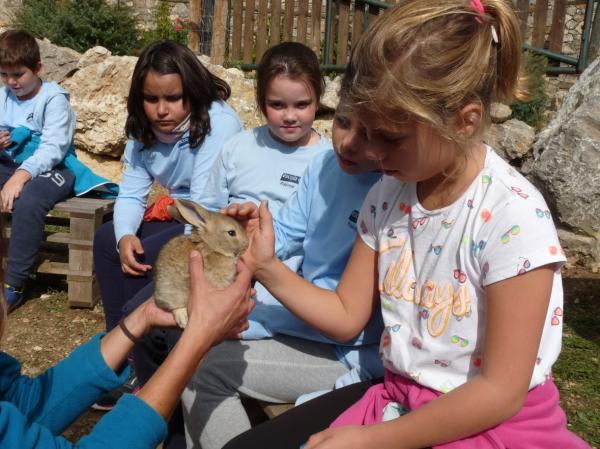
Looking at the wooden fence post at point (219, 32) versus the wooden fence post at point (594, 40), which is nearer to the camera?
the wooden fence post at point (594, 40)

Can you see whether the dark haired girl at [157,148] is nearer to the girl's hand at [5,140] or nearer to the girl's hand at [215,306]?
the girl's hand at [5,140]

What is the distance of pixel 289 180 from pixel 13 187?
2.55 meters

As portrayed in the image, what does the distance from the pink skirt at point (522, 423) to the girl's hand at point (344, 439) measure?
16 centimetres

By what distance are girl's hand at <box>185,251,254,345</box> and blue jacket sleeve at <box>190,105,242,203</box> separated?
5.34 ft

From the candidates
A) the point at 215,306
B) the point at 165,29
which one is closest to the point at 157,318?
the point at 215,306

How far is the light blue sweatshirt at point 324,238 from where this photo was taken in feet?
7.85

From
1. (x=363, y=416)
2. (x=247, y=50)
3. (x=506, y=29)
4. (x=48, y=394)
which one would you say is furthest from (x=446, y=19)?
(x=247, y=50)

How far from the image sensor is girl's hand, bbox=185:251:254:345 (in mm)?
1928

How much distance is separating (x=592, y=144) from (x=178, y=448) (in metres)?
4.13

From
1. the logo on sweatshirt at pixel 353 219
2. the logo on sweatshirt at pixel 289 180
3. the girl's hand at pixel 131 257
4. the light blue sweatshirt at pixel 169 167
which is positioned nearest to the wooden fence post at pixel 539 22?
the light blue sweatshirt at pixel 169 167

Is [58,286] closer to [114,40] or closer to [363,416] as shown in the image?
[363,416]

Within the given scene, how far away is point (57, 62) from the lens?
7.58 metres

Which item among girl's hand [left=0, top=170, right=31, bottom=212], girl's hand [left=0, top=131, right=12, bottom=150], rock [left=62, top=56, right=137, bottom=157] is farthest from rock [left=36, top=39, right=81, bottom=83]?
girl's hand [left=0, top=170, right=31, bottom=212]

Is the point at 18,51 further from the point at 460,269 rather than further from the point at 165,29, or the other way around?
the point at 165,29
